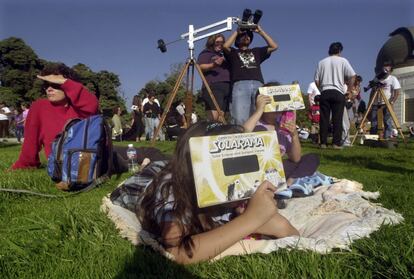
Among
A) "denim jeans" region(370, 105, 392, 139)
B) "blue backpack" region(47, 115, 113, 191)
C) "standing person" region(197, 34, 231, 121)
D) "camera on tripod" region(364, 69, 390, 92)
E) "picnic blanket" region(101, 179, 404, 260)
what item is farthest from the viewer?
"denim jeans" region(370, 105, 392, 139)

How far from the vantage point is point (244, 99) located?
546cm

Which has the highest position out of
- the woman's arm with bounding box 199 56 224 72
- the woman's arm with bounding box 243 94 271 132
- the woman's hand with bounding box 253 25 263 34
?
the woman's hand with bounding box 253 25 263 34

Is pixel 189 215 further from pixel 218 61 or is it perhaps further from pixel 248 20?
pixel 218 61

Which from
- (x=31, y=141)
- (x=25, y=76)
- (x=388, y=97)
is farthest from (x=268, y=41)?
(x=25, y=76)

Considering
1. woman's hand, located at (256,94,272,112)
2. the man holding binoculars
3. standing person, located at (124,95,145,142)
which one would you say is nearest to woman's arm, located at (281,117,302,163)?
woman's hand, located at (256,94,272,112)

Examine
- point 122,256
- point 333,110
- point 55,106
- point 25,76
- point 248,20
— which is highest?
point 25,76

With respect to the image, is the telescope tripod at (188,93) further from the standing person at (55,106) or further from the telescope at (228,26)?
the standing person at (55,106)

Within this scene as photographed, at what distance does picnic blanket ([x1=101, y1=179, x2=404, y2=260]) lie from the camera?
2006mm

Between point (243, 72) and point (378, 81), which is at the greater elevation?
point (243, 72)

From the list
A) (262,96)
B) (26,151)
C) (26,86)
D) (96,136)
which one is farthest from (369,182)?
(26,86)

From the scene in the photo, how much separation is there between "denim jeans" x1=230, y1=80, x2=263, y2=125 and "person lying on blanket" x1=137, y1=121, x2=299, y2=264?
11.1 feet

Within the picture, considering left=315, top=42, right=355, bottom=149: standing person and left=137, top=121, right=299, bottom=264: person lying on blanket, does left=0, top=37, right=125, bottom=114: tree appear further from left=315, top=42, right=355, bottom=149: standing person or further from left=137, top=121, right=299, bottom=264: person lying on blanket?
left=137, top=121, right=299, bottom=264: person lying on blanket

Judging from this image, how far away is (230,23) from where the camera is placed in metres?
6.07

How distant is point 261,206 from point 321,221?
95 cm
